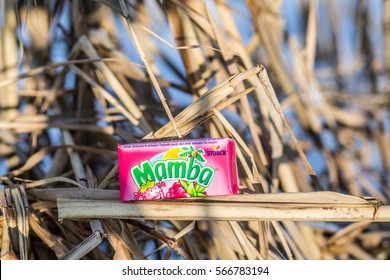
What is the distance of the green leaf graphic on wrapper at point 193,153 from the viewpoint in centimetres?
79

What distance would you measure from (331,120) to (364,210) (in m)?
0.57

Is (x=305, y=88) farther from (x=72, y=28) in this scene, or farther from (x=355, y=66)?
(x=72, y=28)

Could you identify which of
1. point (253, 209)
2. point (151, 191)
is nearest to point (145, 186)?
point (151, 191)

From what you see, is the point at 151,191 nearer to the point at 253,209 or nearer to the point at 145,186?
the point at 145,186

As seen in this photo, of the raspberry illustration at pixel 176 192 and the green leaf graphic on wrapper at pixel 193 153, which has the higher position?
the green leaf graphic on wrapper at pixel 193 153

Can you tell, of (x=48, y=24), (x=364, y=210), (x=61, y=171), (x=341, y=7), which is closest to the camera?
(x=364, y=210)

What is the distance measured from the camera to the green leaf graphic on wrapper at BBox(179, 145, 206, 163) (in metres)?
0.79

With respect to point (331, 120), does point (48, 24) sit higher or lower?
higher

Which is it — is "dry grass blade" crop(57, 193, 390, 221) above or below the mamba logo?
below

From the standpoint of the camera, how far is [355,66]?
141 centimetres

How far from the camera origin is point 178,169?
800 millimetres

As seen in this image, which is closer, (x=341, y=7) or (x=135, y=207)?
(x=135, y=207)

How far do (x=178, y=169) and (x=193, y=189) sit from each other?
0.10 feet
